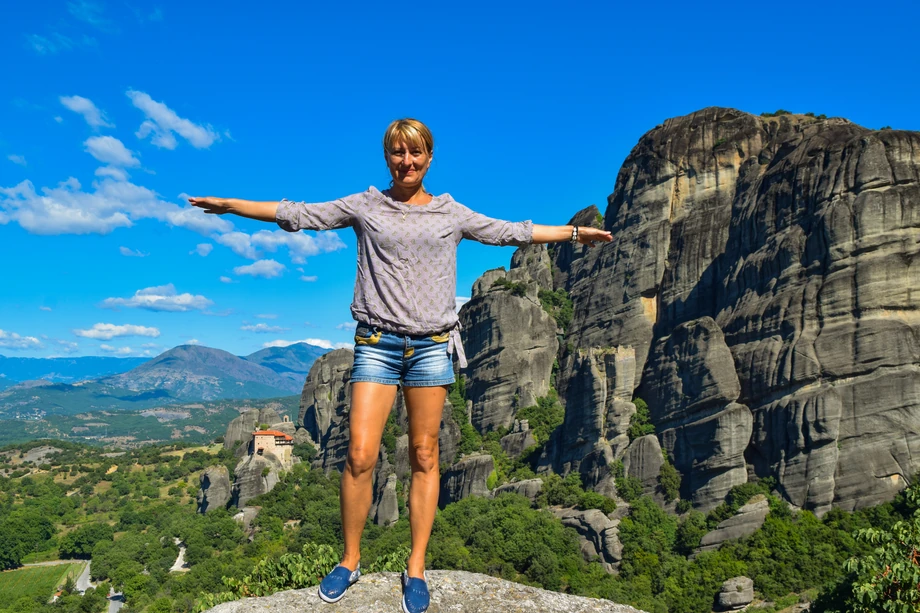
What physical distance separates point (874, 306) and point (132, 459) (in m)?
104

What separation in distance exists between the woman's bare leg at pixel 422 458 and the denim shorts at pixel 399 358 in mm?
121

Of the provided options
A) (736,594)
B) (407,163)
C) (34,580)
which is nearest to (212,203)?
(407,163)

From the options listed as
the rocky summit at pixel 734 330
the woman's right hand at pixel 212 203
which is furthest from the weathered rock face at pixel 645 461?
the woman's right hand at pixel 212 203

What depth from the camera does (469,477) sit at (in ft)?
173

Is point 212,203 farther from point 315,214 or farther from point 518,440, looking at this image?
point 518,440

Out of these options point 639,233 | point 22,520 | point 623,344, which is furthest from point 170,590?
point 639,233

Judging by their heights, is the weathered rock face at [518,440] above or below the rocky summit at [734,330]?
below

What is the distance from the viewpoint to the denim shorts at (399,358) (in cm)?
512

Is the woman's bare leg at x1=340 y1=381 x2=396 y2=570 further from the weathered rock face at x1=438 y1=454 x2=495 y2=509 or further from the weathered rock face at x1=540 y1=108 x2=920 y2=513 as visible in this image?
the weathered rock face at x1=438 y1=454 x2=495 y2=509

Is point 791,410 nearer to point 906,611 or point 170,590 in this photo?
point 906,611

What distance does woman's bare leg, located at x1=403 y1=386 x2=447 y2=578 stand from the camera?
17.5 feet

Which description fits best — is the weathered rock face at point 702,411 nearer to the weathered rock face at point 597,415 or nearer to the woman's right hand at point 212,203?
the weathered rock face at point 597,415

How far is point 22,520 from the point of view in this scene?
6931cm

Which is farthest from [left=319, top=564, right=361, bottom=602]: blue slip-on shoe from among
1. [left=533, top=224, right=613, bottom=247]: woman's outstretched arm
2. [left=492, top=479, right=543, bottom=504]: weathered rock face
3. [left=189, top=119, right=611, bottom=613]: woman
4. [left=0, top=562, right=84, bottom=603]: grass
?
[left=0, top=562, right=84, bottom=603]: grass
